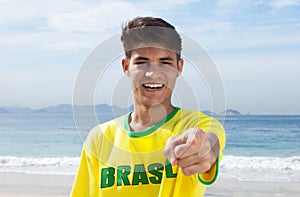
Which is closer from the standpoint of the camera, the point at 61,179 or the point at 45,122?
the point at 61,179

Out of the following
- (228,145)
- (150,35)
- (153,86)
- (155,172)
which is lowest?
(228,145)

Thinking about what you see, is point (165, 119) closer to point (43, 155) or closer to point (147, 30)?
point (147, 30)

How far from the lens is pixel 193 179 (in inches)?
69.9

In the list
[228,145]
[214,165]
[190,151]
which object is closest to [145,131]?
[214,165]

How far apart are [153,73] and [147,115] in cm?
23

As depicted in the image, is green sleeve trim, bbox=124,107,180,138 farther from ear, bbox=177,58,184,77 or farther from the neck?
ear, bbox=177,58,184,77

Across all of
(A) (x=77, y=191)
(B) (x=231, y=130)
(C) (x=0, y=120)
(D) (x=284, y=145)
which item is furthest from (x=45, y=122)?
(A) (x=77, y=191)

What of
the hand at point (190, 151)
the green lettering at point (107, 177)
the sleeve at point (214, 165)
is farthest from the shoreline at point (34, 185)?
the hand at point (190, 151)

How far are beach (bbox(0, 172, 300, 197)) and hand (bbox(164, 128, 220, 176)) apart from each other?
5.61 m

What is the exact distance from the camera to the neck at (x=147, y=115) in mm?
1941

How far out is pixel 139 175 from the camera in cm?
190

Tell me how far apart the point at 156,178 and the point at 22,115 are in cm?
3156

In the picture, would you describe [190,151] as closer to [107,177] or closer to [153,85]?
[153,85]

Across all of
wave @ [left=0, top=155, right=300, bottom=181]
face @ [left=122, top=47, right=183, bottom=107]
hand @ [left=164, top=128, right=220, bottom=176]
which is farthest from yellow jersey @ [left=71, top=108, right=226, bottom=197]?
wave @ [left=0, top=155, right=300, bottom=181]
